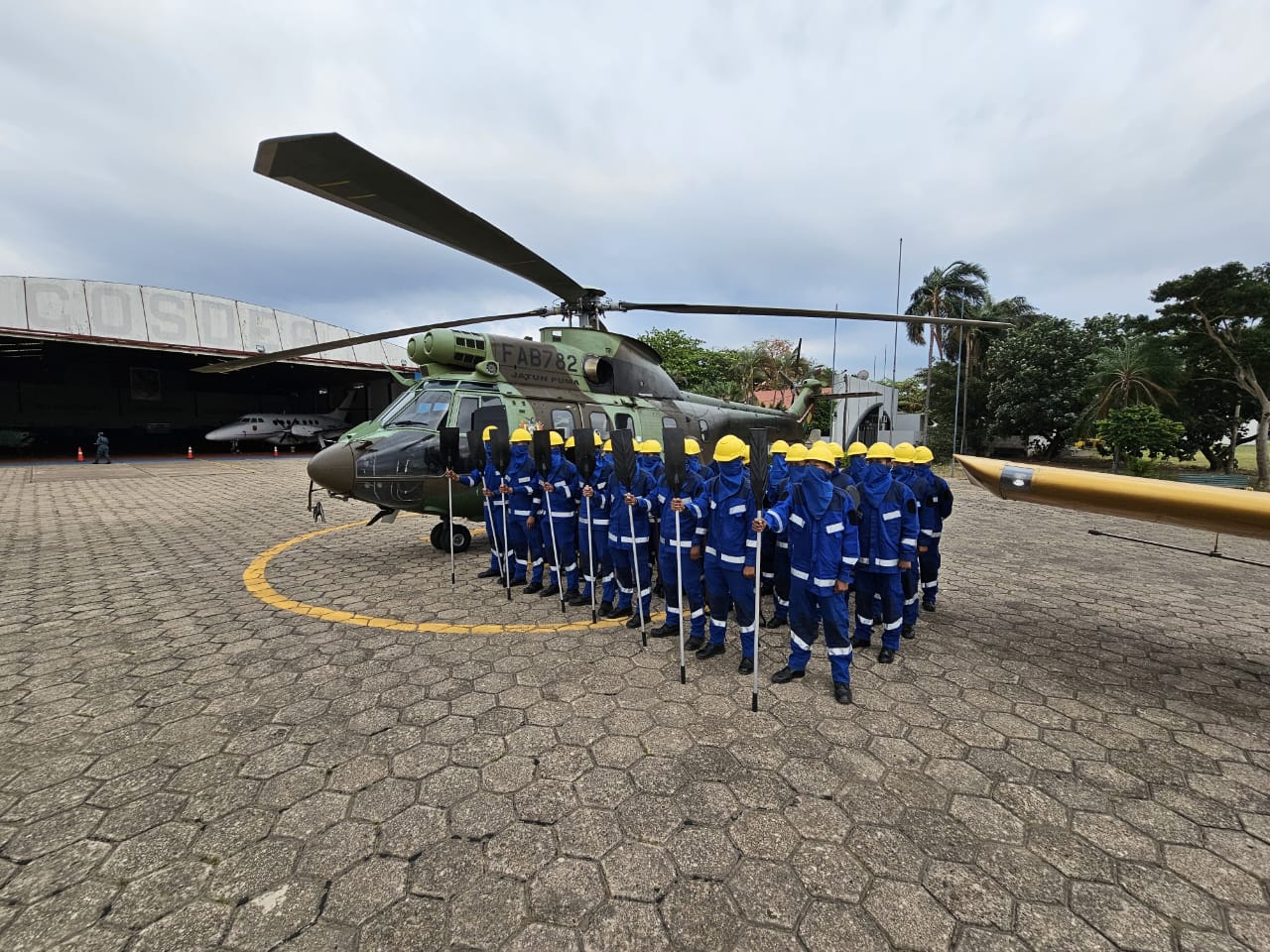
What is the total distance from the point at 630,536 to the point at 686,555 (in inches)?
29.6

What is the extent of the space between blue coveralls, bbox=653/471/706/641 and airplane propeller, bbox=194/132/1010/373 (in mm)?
3601

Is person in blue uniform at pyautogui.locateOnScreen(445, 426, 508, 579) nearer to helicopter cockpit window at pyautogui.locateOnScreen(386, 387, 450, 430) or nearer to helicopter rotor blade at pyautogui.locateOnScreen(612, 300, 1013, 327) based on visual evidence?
helicopter cockpit window at pyautogui.locateOnScreen(386, 387, 450, 430)

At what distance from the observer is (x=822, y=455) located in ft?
15.6

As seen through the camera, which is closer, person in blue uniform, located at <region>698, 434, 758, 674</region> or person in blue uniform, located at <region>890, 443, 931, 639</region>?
person in blue uniform, located at <region>698, 434, 758, 674</region>

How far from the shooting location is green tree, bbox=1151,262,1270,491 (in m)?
19.6

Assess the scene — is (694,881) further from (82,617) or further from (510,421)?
(82,617)

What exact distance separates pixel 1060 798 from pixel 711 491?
3.28 metres

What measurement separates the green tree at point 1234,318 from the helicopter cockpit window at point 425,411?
1125 inches

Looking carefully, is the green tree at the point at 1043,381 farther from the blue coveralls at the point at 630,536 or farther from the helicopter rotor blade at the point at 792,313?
the blue coveralls at the point at 630,536

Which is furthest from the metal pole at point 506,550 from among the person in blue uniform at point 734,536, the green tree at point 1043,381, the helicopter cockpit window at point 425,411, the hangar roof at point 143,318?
the green tree at point 1043,381

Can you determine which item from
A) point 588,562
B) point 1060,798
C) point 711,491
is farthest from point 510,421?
point 1060,798

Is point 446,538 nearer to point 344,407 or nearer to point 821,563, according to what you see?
point 821,563

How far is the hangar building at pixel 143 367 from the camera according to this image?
27562 millimetres

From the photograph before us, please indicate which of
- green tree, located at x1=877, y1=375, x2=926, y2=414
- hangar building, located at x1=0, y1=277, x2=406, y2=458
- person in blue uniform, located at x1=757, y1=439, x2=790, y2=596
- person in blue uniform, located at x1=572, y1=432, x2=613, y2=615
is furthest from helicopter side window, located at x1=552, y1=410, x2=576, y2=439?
green tree, located at x1=877, y1=375, x2=926, y2=414
